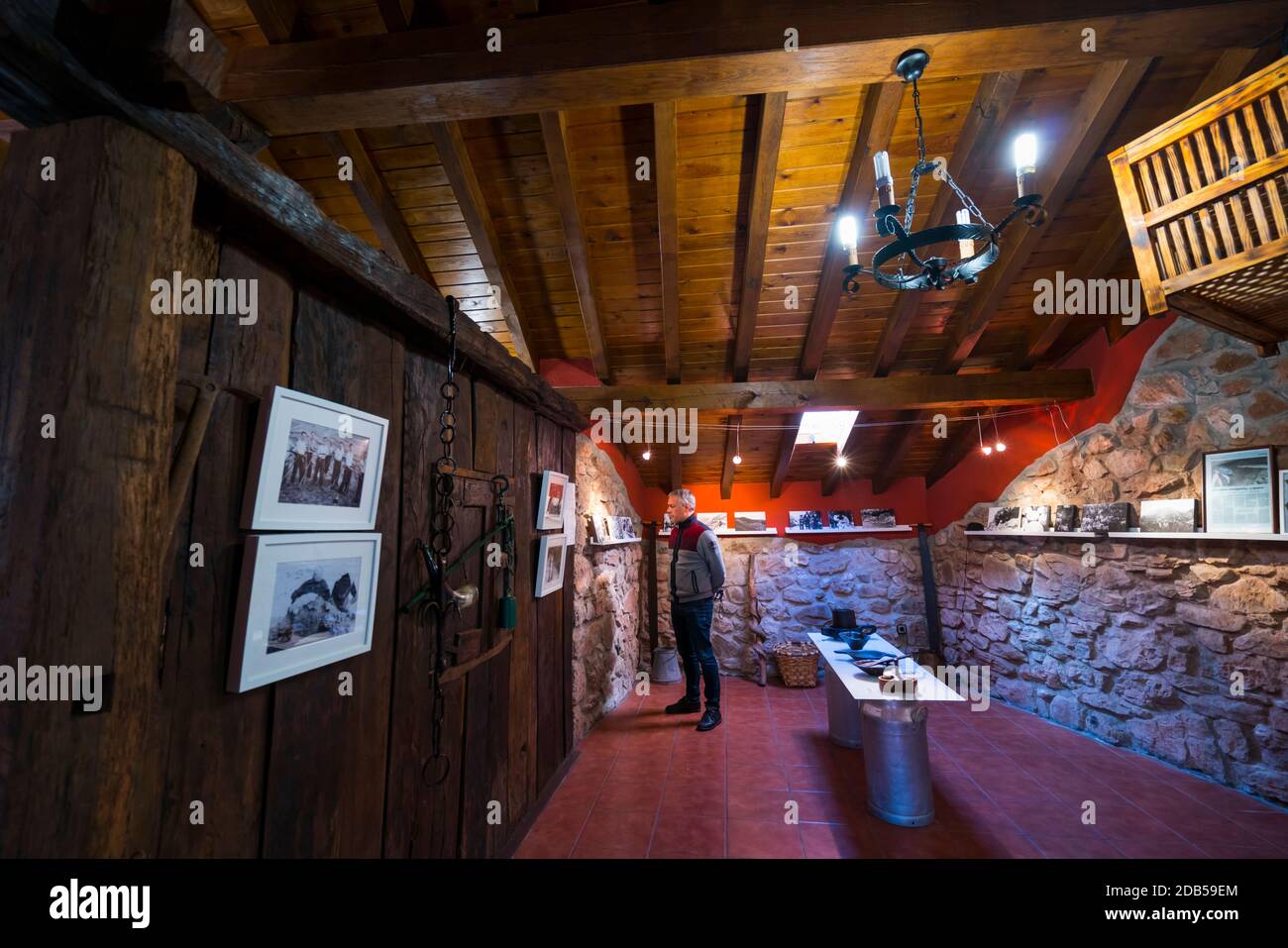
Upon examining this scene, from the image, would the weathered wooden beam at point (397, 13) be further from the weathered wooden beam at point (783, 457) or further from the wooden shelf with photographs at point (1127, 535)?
the wooden shelf with photographs at point (1127, 535)

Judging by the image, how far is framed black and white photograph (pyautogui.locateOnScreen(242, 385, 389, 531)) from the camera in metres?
1.33

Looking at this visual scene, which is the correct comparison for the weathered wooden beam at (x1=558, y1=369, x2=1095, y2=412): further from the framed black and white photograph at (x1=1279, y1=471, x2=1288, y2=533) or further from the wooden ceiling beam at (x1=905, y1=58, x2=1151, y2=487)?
the framed black and white photograph at (x1=1279, y1=471, x2=1288, y2=533)

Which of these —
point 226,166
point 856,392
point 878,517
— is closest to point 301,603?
point 226,166

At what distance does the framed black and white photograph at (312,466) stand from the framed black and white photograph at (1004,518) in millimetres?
5517

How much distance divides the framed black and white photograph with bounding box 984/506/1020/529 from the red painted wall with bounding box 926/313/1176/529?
0.22m

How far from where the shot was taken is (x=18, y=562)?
2.83ft

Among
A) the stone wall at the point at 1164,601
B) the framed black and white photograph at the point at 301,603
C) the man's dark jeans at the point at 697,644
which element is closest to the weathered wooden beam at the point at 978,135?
the stone wall at the point at 1164,601

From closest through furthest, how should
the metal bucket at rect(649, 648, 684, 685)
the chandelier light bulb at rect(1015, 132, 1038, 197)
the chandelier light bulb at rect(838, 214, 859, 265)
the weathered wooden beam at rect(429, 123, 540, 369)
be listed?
the chandelier light bulb at rect(1015, 132, 1038, 197) → the chandelier light bulb at rect(838, 214, 859, 265) → the weathered wooden beam at rect(429, 123, 540, 369) → the metal bucket at rect(649, 648, 684, 685)

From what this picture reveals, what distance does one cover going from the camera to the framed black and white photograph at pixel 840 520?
629 cm

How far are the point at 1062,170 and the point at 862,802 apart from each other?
4.15 meters

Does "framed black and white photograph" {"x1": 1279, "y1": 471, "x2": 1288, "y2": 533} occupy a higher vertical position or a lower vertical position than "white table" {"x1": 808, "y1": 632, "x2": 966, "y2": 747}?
higher

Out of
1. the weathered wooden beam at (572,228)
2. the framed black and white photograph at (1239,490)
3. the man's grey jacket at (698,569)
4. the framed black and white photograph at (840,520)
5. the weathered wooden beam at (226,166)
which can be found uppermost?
the weathered wooden beam at (572,228)

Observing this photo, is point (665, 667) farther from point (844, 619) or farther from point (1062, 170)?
point (1062, 170)

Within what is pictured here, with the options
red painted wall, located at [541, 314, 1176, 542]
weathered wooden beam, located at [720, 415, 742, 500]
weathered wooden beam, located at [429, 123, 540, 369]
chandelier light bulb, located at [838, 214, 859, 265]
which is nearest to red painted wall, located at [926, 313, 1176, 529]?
red painted wall, located at [541, 314, 1176, 542]
